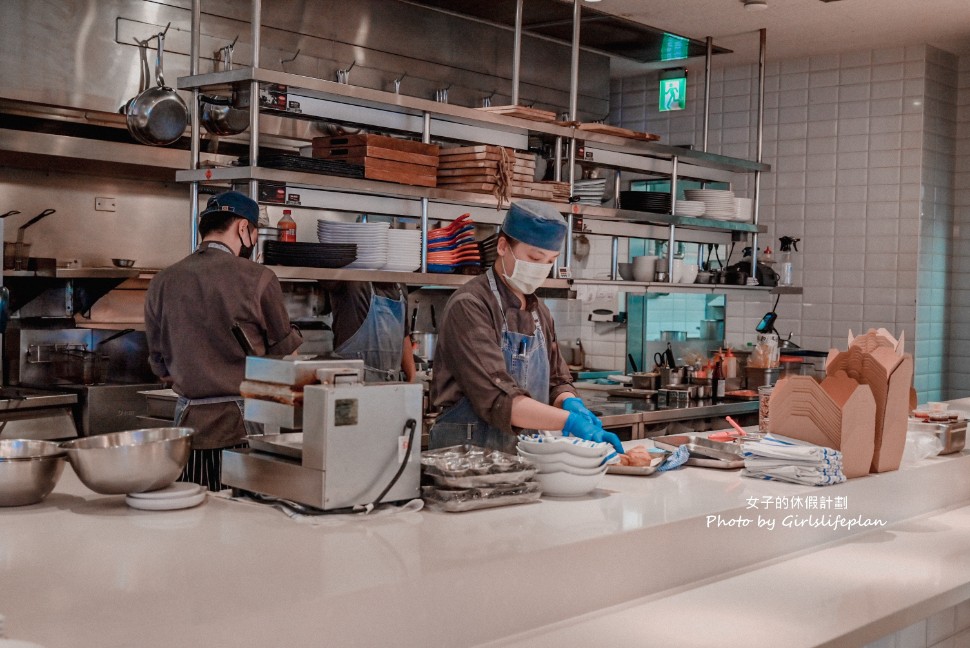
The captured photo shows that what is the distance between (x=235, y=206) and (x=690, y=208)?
354cm

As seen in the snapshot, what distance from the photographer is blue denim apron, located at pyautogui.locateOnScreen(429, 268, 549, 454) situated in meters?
3.55

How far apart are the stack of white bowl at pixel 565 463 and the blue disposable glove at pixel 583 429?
0.90 feet

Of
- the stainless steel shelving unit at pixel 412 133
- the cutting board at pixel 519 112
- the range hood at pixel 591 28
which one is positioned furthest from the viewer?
the range hood at pixel 591 28

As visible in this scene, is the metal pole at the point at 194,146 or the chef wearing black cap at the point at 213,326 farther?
the metal pole at the point at 194,146

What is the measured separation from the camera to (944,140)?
24.6ft

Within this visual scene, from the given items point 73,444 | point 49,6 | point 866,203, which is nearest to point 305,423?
point 73,444

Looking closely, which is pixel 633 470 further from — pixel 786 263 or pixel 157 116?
pixel 786 263

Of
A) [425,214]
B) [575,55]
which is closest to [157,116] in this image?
[425,214]

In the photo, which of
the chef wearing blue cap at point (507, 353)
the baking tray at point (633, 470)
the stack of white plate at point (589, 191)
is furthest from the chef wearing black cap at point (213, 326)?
the stack of white plate at point (589, 191)

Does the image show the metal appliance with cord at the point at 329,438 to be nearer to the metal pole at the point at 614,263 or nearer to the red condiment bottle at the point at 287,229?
the red condiment bottle at the point at 287,229

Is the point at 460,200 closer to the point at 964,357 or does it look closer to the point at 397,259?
the point at 397,259

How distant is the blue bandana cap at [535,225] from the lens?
3.55 metres

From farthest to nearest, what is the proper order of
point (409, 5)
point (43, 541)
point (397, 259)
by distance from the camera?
point (409, 5) → point (397, 259) → point (43, 541)

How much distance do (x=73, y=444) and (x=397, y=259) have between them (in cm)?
269
